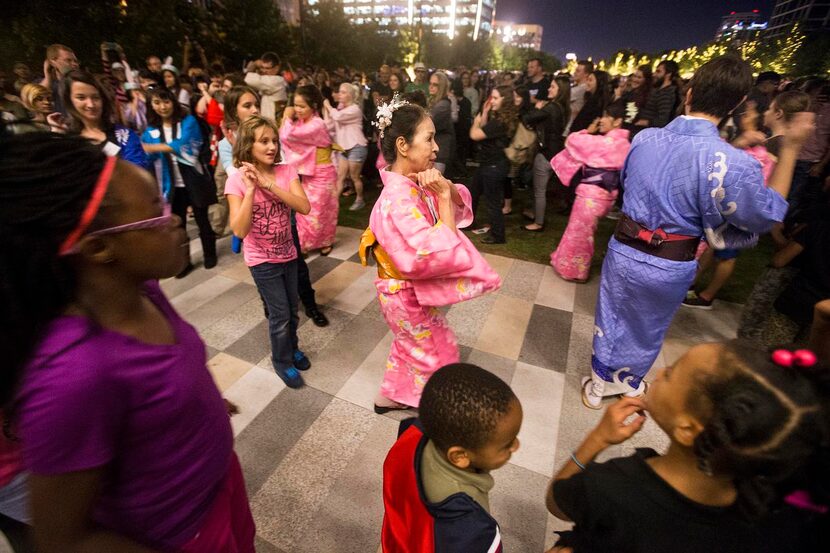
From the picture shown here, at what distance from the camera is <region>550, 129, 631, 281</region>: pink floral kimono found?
348 cm

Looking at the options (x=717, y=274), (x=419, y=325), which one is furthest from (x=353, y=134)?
(x=717, y=274)

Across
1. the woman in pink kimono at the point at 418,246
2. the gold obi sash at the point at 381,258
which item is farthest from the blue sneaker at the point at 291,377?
the gold obi sash at the point at 381,258

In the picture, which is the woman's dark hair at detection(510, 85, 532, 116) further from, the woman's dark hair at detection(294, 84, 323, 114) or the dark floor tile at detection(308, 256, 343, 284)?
the dark floor tile at detection(308, 256, 343, 284)

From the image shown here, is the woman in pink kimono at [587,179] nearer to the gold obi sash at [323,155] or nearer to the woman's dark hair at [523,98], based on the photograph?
the woman's dark hair at [523,98]

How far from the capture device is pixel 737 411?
784mm

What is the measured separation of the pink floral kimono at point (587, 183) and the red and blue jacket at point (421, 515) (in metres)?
3.13

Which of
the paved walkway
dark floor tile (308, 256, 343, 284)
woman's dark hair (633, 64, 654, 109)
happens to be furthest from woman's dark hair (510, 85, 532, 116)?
dark floor tile (308, 256, 343, 284)

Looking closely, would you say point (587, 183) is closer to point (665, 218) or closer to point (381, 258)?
point (665, 218)

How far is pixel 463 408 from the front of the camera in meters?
1.01

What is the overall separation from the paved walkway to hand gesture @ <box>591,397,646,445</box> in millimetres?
960

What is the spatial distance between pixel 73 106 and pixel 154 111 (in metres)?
0.77

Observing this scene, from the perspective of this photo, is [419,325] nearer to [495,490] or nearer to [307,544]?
[495,490]

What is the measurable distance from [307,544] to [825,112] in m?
6.58

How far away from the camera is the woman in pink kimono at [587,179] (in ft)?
11.4
